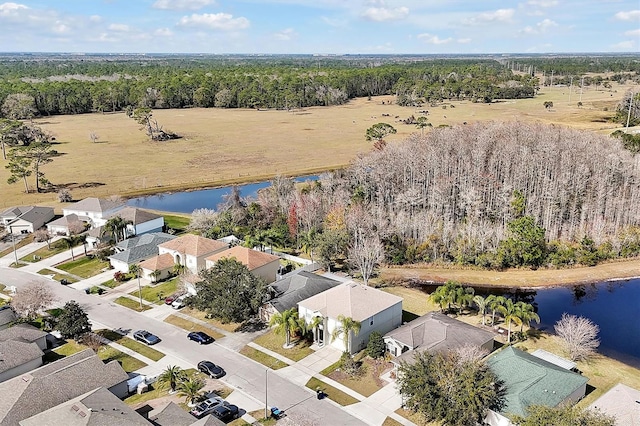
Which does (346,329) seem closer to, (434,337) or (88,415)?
(434,337)

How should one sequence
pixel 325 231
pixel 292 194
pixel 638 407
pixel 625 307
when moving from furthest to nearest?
pixel 292 194 → pixel 325 231 → pixel 625 307 → pixel 638 407

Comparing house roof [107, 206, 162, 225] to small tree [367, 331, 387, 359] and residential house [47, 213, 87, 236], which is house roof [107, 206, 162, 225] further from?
small tree [367, 331, 387, 359]

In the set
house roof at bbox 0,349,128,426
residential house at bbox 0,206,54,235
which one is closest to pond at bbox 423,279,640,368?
house roof at bbox 0,349,128,426

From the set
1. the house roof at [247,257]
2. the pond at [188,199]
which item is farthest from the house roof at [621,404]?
the pond at [188,199]

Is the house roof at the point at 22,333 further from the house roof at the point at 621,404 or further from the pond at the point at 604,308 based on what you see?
the house roof at the point at 621,404

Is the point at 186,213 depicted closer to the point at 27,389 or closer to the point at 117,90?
the point at 27,389

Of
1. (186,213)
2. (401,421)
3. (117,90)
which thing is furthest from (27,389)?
(117,90)

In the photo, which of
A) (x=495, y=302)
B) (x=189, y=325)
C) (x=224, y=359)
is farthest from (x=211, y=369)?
(x=495, y=302)
